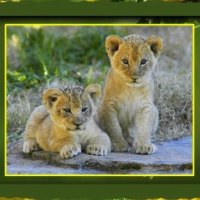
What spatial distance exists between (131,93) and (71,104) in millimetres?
273

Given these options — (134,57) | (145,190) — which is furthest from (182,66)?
(145,190)

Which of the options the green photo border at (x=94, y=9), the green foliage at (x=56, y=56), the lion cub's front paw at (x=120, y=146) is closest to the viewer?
the green photo border at (x=94, y=9)

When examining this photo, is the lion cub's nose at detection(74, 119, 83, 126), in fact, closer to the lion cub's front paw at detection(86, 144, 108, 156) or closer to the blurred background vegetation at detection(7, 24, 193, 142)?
the lion cub's front paw at detection(86, 144, 108, 156)

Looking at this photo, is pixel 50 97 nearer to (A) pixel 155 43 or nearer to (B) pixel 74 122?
(B) pixel 74 122

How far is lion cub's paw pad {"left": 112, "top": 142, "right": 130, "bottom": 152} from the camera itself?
4168 millimetres

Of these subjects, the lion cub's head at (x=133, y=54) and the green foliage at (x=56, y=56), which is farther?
the green foliage at (x=56, y=56)

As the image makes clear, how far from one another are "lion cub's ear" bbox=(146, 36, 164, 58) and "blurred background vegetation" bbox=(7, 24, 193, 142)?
0.19ft

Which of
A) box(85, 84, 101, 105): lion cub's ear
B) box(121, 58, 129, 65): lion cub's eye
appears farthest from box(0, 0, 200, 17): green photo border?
box(85, 84, 101, 105): lion cub's ear

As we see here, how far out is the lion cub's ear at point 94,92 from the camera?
4.12 m

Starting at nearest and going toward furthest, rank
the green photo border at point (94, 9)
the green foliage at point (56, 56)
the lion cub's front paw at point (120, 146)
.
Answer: the green photo border at point (94, 9) < the lion cub's front paw at point (120, 146) < the green foliage at point (56, 56)

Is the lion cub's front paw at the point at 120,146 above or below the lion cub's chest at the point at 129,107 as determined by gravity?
below

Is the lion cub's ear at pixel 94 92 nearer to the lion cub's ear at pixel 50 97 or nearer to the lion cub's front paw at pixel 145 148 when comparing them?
the lion cub's ear at pixel 50 97

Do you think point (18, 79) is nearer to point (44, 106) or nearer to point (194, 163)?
point (44, 106)

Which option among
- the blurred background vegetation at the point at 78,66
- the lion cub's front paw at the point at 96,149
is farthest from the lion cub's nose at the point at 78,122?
the blurred background vegetation at the point at 78,66
